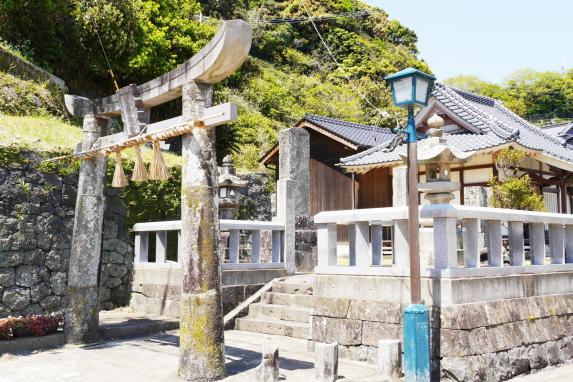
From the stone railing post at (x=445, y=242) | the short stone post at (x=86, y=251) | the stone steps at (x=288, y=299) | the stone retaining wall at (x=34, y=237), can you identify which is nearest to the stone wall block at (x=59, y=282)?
the stone retaining wall at (x=34, y=237)

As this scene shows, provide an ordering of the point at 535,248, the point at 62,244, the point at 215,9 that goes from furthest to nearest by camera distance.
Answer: the point at 215,9
the point at 62,244
the point at 535,248

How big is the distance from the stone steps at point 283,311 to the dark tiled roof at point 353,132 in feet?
33.0

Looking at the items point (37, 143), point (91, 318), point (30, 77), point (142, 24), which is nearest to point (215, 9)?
point (142, 24)

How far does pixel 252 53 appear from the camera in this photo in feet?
137

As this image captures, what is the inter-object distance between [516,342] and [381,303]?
2079 millimetres

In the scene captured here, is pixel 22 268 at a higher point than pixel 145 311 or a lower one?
higher

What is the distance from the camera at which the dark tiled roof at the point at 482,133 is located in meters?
15.7

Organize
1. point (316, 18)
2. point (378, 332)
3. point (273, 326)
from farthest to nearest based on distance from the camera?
1. point (316, 18)
2. point (273, 326)
3. point (378, 332)

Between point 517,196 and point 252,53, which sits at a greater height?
point 252,53

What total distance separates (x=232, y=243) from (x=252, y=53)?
33.0 m

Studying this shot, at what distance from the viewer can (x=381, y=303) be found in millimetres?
7633

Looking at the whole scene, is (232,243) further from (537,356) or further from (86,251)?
(537,356)

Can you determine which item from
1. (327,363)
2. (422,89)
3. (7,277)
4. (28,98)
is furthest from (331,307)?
(28,98)

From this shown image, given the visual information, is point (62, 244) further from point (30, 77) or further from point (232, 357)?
point (30, 77)
